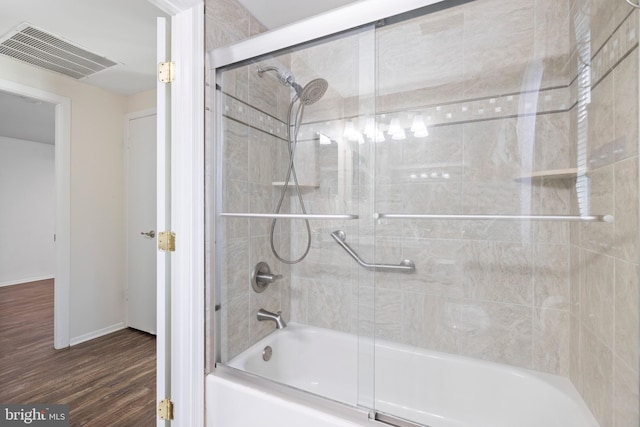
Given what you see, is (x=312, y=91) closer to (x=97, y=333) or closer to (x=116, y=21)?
(x=116, y=21)

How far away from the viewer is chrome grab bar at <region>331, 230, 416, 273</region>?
52.0 inches

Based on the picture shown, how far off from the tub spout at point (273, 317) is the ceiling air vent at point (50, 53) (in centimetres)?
230

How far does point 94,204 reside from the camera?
2836 mm

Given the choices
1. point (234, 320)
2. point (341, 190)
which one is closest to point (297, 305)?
point (234, 320)

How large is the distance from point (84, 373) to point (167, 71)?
2.25m

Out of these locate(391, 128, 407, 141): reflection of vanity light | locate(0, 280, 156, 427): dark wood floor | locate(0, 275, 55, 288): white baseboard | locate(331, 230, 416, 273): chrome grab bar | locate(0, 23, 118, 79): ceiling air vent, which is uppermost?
locate(0, 23, 118, 79): ceiling air vent

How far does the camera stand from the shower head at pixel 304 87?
53.7 inches

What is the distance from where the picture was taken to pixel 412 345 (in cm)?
160

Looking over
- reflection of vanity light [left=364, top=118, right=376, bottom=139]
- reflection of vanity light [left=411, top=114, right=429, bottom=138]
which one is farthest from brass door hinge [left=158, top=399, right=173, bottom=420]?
reflection of vanity light [left=411, top=114, right=429, bottom=138]

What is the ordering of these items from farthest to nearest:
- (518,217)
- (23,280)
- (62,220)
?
(23,280) < (62,220) < (518,217)

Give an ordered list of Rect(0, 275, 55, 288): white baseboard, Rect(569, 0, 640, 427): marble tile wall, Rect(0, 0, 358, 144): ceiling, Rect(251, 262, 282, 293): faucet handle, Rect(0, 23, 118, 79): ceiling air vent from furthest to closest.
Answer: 1. Rect(0, 275, 55, 288): white baseboard
2. Rect(0, 23, 118, 79): ceiling air vent
3. Rect(0, 0, 358, 144): ceiling
4. Rect(251, 262, 282, 293): faucet handle
5. Rect(569, 0, 640, 427): marble tile wall

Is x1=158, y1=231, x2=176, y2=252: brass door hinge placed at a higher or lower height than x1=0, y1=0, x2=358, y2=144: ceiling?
lower

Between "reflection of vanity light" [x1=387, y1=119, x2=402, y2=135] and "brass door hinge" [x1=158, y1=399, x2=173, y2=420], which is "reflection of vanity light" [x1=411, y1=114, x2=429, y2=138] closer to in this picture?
"reflection of vanity light" [x1=387, y1=119, x2=402, y2=135]

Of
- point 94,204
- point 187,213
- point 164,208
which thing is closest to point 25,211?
point 94,204
